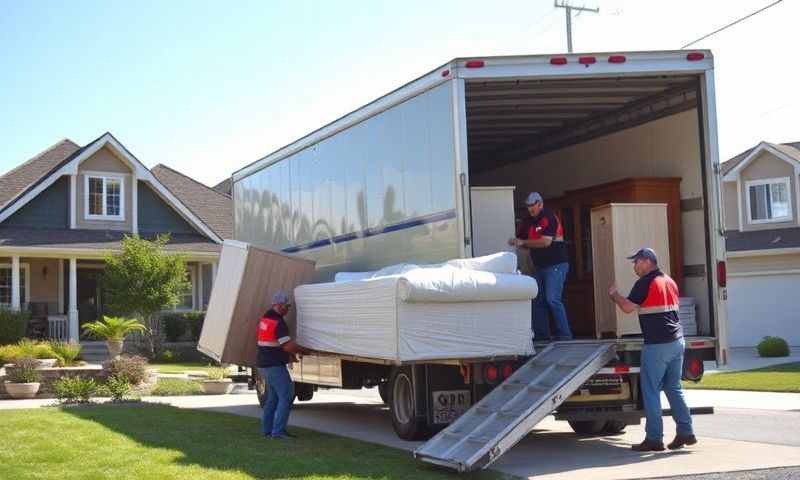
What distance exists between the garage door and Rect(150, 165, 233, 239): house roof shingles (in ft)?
54.9

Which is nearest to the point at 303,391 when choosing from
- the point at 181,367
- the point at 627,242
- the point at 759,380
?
the point at 627,242

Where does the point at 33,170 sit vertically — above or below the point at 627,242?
above

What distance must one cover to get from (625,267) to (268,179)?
7001 mm

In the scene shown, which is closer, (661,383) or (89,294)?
(661,383)

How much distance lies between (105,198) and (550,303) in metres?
23.4

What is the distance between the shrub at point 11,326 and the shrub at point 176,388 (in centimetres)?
775

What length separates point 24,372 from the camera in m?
19.4

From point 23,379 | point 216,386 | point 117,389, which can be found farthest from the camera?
point 216,386

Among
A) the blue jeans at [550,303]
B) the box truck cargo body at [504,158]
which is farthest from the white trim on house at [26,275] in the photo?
the blue jeans at [550,303]

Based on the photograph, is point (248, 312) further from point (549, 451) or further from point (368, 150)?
point (549, 451)

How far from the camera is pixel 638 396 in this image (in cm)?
1048

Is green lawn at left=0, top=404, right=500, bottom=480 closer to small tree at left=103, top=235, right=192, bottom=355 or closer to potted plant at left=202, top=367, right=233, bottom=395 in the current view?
potted plant at left=202, top=367, right=233, bottom=395

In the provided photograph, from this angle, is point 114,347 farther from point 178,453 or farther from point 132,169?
point 178,453

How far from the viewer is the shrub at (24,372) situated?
764 inches
